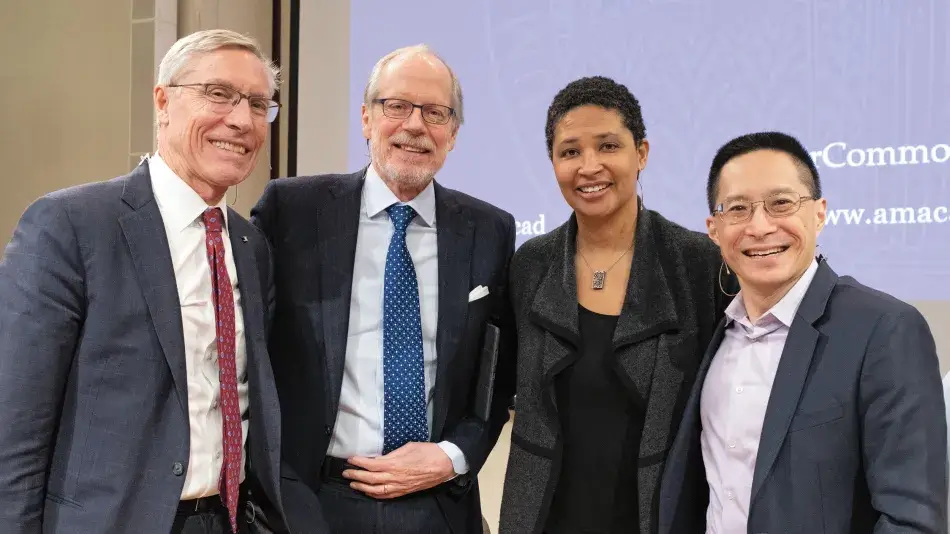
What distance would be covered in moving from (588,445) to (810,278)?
0.62 meters

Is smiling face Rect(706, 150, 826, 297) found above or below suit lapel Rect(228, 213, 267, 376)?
above

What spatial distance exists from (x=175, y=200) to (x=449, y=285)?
27.4 inches

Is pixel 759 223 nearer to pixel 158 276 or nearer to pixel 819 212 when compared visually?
pixel 819 212

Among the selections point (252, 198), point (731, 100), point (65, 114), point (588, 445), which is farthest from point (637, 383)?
point (65, 114)

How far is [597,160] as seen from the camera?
1.99 meters

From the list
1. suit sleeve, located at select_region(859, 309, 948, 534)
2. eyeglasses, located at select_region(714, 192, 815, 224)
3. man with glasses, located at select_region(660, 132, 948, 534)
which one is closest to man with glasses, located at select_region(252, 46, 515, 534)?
man with glasses, located at select_region(660, 132, 948, 534)

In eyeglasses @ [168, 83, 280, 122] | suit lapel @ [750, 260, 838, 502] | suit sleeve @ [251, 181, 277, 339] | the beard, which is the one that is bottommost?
suit lapel @ [750, 260, 838, 502]

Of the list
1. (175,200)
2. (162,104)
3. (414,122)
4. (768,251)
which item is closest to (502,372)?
(414,122)

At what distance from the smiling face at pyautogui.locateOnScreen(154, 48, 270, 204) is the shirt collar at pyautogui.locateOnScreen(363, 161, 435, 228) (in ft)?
1.24

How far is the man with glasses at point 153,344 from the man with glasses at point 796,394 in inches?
36.3

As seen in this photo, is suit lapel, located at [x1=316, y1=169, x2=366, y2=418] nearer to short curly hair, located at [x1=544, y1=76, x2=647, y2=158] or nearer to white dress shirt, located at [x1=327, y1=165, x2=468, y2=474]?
white dress shirt, located at [x1=327, y1=165, x2=468, y2=474]

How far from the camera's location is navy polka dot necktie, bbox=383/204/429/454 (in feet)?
6.57

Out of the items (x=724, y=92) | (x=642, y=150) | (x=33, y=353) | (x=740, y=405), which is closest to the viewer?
(x=33, y=353)

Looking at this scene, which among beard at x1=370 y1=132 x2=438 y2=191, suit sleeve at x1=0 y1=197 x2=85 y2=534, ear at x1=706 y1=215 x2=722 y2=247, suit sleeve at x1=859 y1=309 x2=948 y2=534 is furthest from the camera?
beard at x1=370 y1=132 x2=438 y2=191
